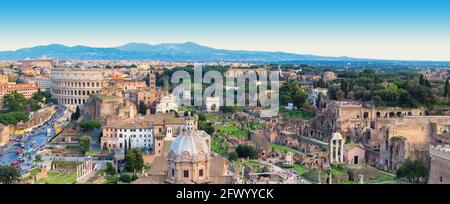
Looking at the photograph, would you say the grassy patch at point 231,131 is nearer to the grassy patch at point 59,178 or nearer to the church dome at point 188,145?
the grassy patch at point 59,178

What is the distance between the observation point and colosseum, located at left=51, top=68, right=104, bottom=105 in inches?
1569

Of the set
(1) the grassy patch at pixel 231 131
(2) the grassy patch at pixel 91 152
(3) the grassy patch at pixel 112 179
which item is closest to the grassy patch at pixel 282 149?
(1) the grassy patch at pixel 231 131

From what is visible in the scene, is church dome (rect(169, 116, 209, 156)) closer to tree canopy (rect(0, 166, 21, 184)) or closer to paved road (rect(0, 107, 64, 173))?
tree canopy (rect(0, 166, 21, 184))

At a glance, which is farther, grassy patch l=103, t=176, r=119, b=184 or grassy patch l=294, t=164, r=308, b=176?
grassy patch l=294, t=164, r=308, b=176

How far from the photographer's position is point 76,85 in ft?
131

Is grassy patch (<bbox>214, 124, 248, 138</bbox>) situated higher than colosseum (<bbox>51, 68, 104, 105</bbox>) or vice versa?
colosseum (<bbox>51, 68, 104, 105</bbox>)

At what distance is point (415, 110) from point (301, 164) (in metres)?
9.86

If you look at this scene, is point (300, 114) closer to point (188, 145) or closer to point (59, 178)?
point (59, 178)

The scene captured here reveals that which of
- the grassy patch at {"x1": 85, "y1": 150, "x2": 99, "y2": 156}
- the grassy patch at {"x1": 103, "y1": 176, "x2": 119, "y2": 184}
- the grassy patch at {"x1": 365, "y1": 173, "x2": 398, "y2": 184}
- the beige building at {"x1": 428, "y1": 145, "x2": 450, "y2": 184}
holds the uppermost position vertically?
the beige building at {"x1": 428, "y1": 145, "x2": 450, "y2": 184}

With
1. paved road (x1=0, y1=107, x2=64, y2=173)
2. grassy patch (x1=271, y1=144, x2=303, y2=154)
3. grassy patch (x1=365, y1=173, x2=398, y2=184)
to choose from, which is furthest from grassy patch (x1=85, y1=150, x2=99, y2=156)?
grassy patch (x1=365, y1=173, x2=398, y2=184)

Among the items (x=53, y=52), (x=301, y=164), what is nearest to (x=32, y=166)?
(x=301, y=164)

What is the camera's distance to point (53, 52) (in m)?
166
